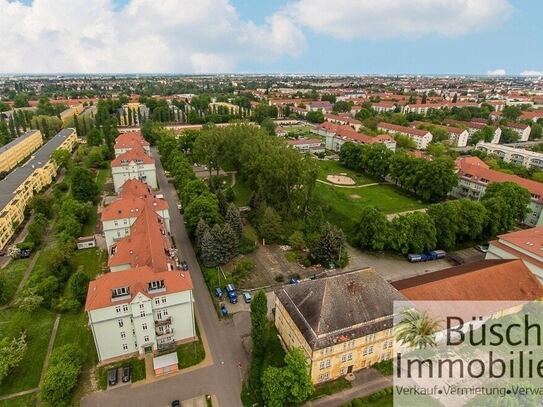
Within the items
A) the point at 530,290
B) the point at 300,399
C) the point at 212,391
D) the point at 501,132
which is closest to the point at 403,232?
the point at 530,290

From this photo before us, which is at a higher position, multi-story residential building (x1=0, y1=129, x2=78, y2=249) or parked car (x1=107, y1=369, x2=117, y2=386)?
multi-story residential building (x1=0, y1=129, x2=78, y2=249)

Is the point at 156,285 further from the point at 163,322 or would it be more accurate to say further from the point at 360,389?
the point at 360,389

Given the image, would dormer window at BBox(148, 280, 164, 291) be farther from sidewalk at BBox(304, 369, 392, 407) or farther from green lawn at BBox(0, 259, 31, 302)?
green lawn at BBox(0, 259, 31, 302)

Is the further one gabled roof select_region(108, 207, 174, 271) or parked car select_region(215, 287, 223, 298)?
parked car select_region(215, 287, 223, 298)

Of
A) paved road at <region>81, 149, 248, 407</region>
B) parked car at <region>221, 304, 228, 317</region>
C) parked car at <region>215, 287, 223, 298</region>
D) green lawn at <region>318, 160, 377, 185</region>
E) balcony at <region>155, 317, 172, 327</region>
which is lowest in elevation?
paved road at <region>81, 149, 248, 407</region>

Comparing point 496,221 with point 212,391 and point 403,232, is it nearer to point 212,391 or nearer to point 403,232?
point 403,232

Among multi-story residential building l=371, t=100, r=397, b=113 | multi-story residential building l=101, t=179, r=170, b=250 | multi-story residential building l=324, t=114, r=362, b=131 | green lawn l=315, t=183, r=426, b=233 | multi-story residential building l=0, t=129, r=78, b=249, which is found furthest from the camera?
multi-story residential building l=371, t=100, r=397, b=113

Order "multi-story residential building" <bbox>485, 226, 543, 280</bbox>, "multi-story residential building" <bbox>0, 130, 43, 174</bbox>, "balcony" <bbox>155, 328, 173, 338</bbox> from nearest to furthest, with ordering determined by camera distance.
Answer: "balcony" <bbox>155, 328, 173, 338</bbox> < "multi-story residential building" <bbox>485, 226, 543, 280</bbox> < "multi-story residential building" <bbox>0, 130, 43, 174</bbox>

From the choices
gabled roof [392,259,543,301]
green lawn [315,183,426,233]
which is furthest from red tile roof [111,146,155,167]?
gabled roof [392,259,543,301]
